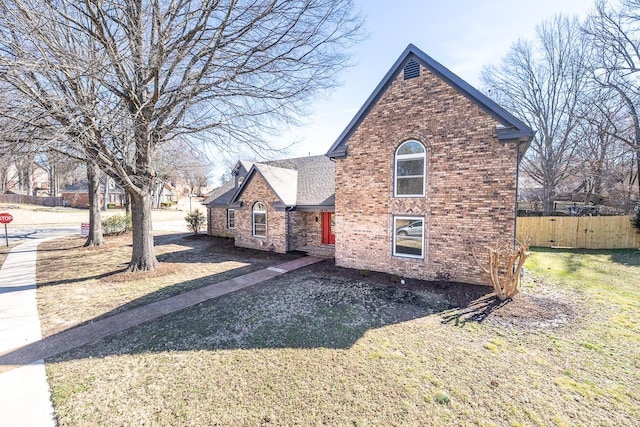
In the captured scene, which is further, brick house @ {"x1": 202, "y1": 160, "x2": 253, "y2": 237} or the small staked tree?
brick house @ {"x1": 202, "y1": 160, "x2": 253, "y2": 237}

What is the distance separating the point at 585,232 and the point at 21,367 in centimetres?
2277

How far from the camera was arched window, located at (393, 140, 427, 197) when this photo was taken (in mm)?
8858

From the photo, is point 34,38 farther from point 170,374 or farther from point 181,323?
point 170,374

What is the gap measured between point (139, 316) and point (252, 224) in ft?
28.5

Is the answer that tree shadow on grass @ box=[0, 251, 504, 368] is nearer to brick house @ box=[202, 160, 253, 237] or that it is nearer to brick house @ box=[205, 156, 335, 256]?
brick house @ box=[205, 156, 335, 256]

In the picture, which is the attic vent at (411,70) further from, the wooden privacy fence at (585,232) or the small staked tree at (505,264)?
the wooden privacy fence at (585,232)

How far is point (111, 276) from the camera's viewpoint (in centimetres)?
966

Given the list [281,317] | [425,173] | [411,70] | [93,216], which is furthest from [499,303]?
[93,216]

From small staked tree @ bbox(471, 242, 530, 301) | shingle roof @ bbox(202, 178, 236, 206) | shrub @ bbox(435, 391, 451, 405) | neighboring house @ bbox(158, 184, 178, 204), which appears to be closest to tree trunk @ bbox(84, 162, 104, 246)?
shingle roof @ bbox(202, 178, 236, 206)

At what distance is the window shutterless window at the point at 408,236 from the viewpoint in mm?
9008

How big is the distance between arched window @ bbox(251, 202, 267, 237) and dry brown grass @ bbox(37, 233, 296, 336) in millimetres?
1768

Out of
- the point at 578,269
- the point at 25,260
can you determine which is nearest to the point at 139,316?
the point at 25,260

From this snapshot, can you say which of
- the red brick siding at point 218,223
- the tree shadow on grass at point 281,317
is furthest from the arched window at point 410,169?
the red brick siding at point 218,223

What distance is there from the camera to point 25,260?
12516 mm
